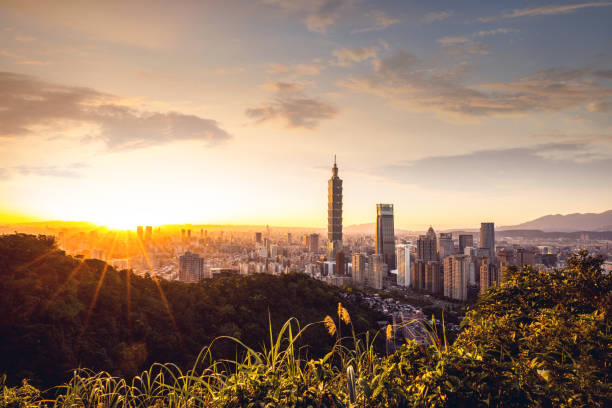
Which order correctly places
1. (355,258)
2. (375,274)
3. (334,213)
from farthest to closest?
(334,213)
(355,258)
(375,274)

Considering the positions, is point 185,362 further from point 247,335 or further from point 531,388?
point 531,388

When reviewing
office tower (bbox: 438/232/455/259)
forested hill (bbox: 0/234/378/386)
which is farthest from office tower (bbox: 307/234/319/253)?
forested hill (bbox: 0/234/378/386)

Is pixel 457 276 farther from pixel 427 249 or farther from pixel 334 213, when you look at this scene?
pixel 334 213

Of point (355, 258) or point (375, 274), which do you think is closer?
point (375, 274)

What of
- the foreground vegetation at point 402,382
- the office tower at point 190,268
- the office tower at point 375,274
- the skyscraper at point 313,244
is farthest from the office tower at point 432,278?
the foreground vegetation at point 402,382

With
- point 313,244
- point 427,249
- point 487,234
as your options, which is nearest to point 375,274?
point 427,249

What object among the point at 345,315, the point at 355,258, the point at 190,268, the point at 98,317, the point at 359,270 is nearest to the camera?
the point at 345,315

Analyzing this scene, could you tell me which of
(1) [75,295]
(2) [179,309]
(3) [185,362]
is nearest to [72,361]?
(1) [75,295]
